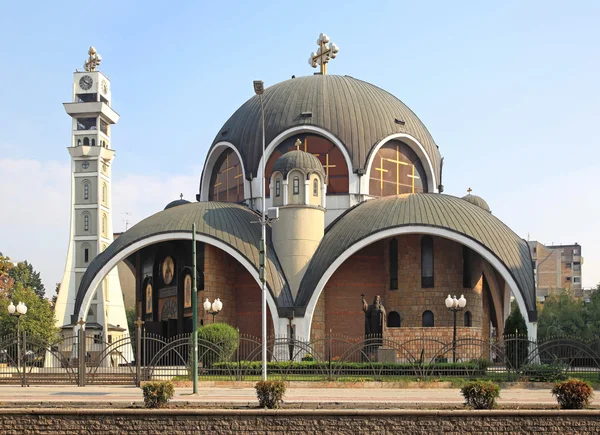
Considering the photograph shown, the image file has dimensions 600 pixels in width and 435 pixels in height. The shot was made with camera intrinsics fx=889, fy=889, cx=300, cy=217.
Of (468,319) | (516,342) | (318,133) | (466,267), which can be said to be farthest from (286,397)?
(318,133)

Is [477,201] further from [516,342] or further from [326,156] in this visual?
[516,342]

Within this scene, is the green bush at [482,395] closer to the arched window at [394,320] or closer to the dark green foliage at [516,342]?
the dark green foliage at [516,342]

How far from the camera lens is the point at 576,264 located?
313ft

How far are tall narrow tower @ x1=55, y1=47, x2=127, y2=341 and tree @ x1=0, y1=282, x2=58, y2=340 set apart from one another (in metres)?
2.46

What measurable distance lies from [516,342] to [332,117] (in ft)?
49.7

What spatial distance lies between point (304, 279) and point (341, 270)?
6.80 ft

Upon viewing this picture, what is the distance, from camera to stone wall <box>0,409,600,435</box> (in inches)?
591

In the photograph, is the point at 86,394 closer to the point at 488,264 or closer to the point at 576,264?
the point at 488,264

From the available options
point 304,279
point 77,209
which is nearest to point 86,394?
point 304,279

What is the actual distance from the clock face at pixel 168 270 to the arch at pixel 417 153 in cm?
871

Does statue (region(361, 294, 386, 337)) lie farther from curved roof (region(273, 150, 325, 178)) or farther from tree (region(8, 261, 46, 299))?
tree (region(8, 261, 46, 299))

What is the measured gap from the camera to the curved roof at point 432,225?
3259cm

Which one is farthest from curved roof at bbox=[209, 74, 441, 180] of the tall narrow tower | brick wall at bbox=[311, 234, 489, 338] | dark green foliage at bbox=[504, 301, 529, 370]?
the tall narrow tower

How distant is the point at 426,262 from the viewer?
112ft
